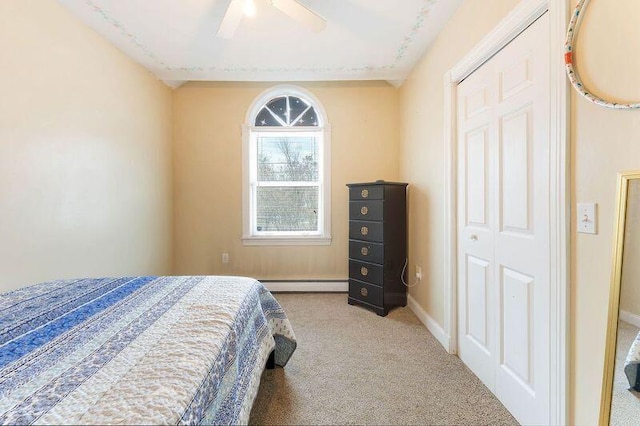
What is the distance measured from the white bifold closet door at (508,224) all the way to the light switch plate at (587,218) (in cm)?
13

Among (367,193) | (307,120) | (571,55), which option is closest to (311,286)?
(367,193)

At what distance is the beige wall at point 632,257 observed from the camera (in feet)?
2.82

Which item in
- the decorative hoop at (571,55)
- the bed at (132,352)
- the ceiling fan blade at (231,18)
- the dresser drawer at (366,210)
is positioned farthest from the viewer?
the dresser drawer at (366,210)

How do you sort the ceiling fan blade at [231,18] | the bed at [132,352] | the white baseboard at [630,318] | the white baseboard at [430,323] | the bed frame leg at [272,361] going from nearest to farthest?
the bed at [132,352] < the white baseboard at [630,318] < the ceiling fan blade at [231,18] < the bed frame leg at [272,361] < the white baseboard at [430,323]

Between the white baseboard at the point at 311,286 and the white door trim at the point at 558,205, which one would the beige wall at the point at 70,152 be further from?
the white door trim at the point at 558,205

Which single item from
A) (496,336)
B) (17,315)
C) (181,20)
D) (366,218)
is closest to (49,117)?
(181,20)

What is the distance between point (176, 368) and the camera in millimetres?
742

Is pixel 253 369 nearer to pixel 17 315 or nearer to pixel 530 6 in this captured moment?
pixel 17 315

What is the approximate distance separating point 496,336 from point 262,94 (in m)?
3.21

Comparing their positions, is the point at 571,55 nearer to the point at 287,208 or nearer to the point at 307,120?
the point at 307,120

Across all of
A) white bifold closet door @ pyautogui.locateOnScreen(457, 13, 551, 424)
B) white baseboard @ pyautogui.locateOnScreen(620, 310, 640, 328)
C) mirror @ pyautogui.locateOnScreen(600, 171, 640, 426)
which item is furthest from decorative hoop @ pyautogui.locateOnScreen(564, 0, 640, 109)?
white baseboard @ pyautogui.locateOnScreen(620, 310, 640, 328)

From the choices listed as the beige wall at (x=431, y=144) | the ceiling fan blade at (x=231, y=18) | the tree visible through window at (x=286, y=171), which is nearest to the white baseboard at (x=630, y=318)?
the beige wall at (x=431, y=144)

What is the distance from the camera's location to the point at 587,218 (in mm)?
1026

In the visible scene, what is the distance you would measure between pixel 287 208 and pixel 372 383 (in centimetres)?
219
